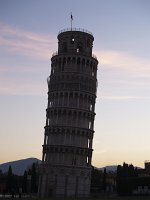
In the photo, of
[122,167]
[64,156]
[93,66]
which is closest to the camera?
[64,156]

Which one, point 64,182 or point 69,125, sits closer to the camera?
point 64,182

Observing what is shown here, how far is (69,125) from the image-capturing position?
95062mm

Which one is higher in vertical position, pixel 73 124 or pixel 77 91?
pixel 77 91

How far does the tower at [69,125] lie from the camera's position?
9394 cm

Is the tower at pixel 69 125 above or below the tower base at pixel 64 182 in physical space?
above

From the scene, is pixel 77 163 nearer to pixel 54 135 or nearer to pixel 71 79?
pixel 54 135

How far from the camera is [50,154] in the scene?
9538 centimetres

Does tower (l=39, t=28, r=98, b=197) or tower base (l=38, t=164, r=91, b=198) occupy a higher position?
tower (l=39, t=28, r=98, b=197)

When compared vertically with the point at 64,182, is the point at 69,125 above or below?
above

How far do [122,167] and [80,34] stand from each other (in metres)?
41.5

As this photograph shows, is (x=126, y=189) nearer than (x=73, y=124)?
No

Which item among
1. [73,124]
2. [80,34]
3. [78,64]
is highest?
[80,34]

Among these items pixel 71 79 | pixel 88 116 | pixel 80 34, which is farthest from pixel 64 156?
pixel 80 34

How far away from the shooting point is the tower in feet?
308
